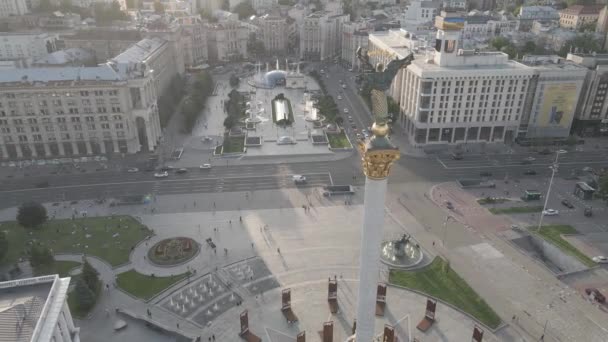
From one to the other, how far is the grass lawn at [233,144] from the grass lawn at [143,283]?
52.5 m

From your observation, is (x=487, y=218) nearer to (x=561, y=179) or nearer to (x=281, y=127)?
(x=561, y=179)

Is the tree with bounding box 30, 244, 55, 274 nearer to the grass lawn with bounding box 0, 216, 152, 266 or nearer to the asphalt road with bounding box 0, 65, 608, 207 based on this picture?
the grass lawn with bounding box 0, 216, 152, 266

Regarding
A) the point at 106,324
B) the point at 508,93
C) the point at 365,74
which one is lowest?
the point at 106,324

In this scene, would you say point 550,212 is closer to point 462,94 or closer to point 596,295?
point 596,295

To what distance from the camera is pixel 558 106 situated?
12338 centimetres

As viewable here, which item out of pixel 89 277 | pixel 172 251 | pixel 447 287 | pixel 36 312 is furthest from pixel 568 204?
pixel 36 312

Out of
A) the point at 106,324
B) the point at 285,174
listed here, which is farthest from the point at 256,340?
the point at 285,174

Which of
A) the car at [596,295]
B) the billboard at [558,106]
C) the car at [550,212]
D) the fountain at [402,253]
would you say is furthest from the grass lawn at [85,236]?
the billboard at [558,106]

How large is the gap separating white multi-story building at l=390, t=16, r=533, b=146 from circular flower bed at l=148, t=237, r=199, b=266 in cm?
6990

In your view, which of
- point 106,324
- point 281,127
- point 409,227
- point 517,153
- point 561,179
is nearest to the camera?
point 106,324

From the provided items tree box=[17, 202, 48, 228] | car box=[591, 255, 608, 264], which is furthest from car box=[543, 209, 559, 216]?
tree box=[17, 202, 48, 228]

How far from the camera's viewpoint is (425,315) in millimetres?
62406

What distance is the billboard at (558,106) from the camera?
12134 cm

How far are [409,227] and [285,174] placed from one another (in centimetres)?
3397
